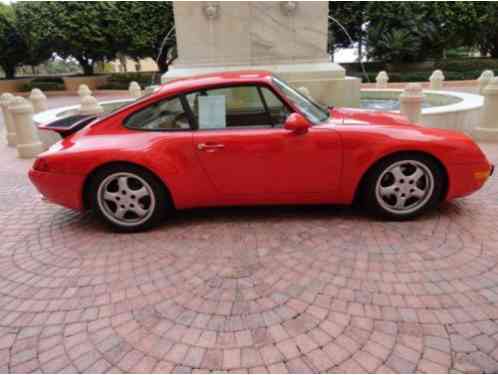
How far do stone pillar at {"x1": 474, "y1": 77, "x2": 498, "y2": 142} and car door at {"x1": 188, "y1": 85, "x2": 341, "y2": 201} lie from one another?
5.29m

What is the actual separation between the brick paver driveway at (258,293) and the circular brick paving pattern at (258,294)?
0.01 meters

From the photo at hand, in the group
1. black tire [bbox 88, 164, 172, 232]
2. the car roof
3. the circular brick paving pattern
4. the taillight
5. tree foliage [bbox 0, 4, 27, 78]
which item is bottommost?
the circular brick paving pattern

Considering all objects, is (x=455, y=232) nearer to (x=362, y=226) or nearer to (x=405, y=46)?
(x=362, y=226)

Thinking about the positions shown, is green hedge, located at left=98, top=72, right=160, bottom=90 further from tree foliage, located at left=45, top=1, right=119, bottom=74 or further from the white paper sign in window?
the white paper sign in window

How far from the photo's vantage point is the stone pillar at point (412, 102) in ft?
20.8

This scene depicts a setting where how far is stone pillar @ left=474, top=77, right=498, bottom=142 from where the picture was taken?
22.4 ft

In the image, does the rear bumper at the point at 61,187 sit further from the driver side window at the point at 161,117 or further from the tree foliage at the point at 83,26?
the tree foliage at the point at 83,26

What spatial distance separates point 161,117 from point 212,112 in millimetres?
509

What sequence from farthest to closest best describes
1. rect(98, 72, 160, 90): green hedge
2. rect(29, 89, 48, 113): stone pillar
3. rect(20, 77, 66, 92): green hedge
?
rect(20, 77, 66, 92): green hedge → rect(98, 72, 160, 90): green hedge → rect(29, 89, 48, 113): stone pillar

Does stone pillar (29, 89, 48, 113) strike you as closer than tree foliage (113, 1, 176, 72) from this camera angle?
Yes

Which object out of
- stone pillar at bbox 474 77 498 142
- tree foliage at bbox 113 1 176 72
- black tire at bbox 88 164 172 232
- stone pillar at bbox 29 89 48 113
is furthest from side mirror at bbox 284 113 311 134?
tree foliage at bbox 113 1 176 72

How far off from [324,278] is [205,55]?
7.79 meters

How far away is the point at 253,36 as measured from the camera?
8875 millimetres

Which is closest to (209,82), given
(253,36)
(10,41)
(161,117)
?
(161,117)
